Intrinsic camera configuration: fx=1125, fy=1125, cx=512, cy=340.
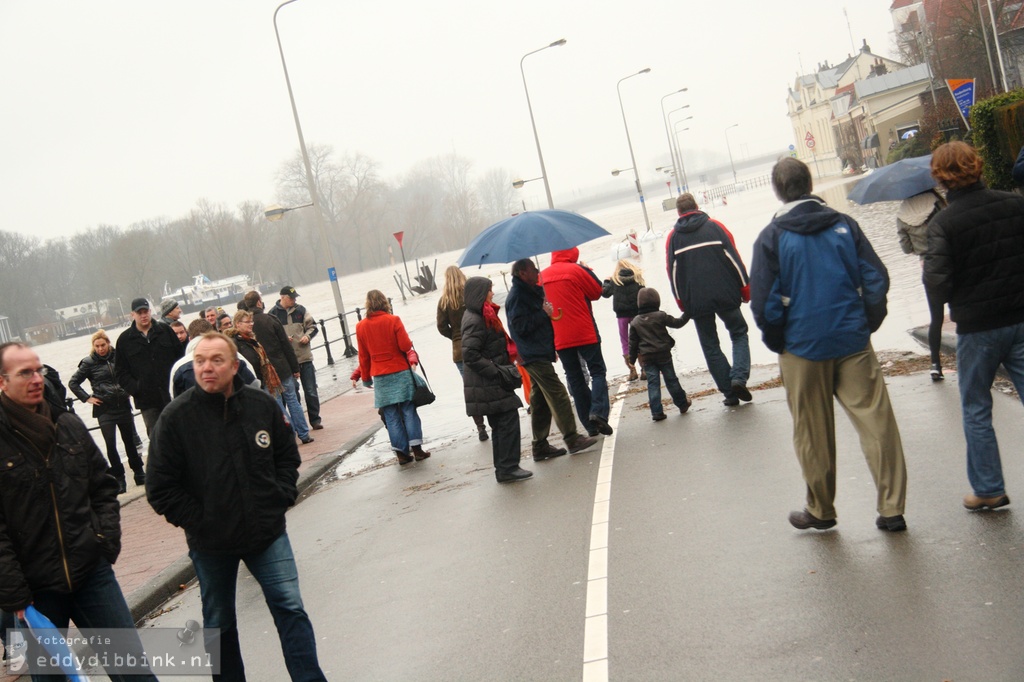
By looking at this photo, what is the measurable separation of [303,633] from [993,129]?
1539 cm

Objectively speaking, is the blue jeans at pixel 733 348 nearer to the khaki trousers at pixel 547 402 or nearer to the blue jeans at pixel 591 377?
the blue jeans at pixel 591 377

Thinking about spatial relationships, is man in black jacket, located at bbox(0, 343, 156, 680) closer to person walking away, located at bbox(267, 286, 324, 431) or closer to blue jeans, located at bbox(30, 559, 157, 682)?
blue jeans, located at bbox(30, 559, 157, 682)

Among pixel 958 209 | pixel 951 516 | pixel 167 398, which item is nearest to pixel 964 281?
pixel 958 209

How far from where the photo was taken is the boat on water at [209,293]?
108m

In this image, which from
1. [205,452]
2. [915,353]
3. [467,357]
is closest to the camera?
[205,452]

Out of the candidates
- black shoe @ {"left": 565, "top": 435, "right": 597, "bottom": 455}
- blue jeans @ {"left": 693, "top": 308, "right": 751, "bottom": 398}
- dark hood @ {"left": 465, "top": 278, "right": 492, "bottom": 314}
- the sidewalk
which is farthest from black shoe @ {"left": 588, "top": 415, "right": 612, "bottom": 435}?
the sidewalk

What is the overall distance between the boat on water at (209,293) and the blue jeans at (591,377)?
9821 centimetres

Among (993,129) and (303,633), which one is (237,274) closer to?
(993,129)

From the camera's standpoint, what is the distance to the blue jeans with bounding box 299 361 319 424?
1541 centimetres

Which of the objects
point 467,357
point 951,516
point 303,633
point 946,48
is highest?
point 946,48

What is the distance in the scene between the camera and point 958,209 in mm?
5855

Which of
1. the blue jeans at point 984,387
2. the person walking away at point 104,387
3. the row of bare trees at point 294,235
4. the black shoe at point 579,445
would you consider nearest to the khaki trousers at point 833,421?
the blue jeans at point 984,387

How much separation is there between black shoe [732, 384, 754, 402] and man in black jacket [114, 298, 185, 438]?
6.29 metres

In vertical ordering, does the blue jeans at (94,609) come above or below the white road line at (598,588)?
above
